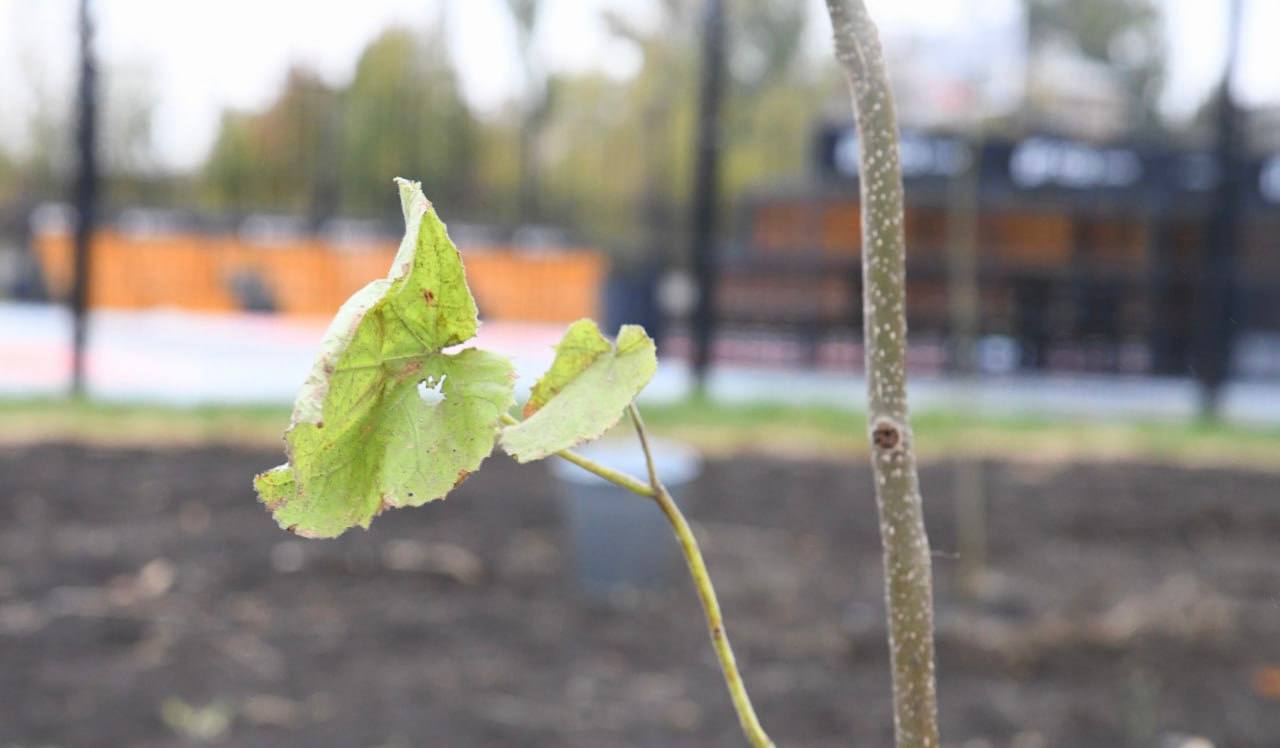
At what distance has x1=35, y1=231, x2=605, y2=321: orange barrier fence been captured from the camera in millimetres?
10875

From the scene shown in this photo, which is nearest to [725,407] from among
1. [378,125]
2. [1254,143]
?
[1254,143]

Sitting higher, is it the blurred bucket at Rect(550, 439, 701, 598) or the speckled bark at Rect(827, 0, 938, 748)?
the speckled bark at Rect(827, 0, 938, 748)

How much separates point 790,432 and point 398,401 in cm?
517

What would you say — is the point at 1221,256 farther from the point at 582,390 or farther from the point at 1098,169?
the point at 582,390

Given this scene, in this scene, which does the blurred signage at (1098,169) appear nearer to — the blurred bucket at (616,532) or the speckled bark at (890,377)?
the blurred bucket at (616,532)

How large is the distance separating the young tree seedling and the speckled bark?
0.11 feet

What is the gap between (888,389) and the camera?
0.27 m

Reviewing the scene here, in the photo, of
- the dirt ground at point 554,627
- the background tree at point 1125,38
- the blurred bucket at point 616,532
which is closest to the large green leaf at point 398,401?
the dirt ground at point 554,627

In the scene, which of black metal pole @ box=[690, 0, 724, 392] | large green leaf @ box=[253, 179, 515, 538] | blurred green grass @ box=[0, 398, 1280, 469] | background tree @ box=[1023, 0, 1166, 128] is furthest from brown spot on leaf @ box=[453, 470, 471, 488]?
background tree @ box=[1023, 0, 1166, 128]

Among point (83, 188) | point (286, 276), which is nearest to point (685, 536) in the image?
point (83, 188)

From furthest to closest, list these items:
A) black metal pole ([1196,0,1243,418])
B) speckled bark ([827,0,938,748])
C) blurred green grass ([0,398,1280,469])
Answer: black metal pole ([1196,0,1243,418])
blurred green grass ([0,398,1280,469])
speckled bark ([827,0,938,748])

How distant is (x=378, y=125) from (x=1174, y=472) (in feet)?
33.9

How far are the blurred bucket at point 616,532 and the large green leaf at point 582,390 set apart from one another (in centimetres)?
274

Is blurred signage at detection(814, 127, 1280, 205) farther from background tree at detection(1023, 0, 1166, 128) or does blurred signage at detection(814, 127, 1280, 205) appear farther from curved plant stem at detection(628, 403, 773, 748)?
curved plant stem at detection(628, 403, 773, 748)
